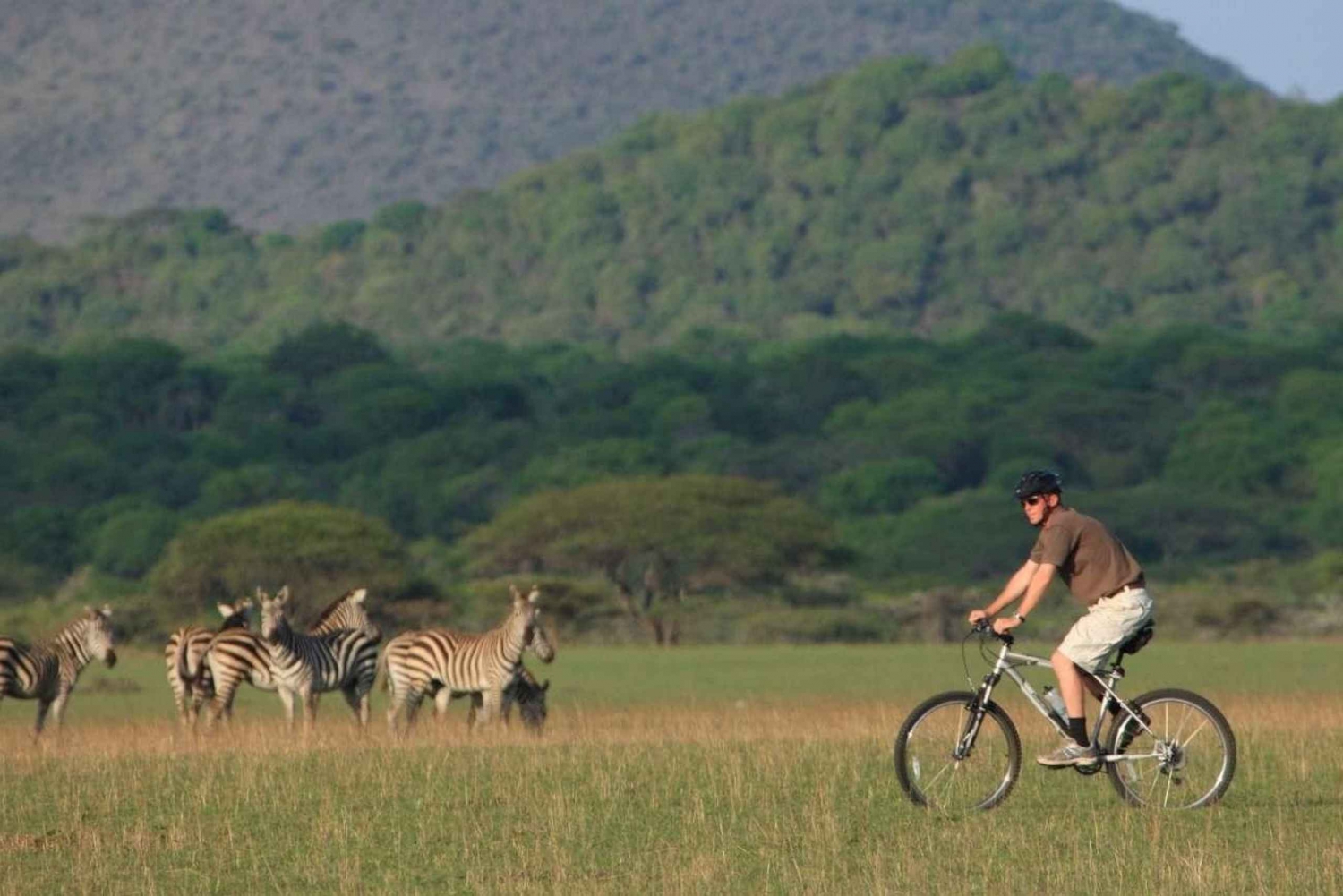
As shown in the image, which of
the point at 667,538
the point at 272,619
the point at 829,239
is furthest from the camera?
the point at 829,239

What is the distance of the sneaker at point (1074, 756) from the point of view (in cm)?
989

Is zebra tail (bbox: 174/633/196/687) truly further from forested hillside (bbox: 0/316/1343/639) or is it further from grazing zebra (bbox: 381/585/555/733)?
forested hillside (bbox: 0/316/1343/639)

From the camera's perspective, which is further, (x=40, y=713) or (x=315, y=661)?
(x=315, y=661)

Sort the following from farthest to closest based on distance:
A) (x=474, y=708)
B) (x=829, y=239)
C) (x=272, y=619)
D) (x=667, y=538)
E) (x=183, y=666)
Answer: (x=829, y=239)
(x=667, y=538)
(x=183, y=666)
(x=474, y=708)
(x=272, y=619)

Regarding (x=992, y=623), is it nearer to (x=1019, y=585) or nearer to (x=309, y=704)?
(x=1019, y=585)

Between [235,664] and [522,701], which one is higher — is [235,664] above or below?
above

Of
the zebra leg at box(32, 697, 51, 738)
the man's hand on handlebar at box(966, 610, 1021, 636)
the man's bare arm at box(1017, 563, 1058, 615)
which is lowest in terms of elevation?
the zebra leg at box(32, 697, 51, 738)

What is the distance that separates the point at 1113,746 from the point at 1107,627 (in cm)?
49

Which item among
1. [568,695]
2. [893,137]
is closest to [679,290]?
[893,137]

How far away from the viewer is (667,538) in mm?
51812

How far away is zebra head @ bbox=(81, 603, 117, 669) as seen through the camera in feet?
56.0

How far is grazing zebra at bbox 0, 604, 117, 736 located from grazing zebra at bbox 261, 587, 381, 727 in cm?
117

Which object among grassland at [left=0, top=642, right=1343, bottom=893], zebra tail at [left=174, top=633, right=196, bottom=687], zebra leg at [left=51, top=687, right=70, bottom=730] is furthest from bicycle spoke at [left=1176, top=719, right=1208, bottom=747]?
zebra tail at [left=174, top=633, right=196, bottom=687]

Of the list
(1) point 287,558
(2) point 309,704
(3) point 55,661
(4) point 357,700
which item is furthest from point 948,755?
(1) point 287,558
